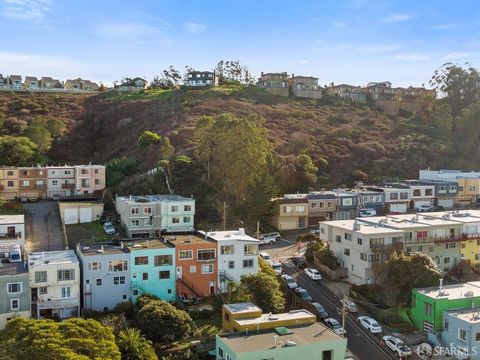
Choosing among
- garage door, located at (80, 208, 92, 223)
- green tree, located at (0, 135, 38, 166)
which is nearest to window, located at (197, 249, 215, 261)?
garage door, located at (80, 208, 92, 223)

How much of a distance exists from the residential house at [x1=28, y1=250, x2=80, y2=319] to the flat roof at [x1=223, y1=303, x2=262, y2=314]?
9134 millimetres

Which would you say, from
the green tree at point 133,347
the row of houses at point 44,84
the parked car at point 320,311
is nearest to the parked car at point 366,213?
the parked car at point 320,311

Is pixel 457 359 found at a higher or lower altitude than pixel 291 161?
lower

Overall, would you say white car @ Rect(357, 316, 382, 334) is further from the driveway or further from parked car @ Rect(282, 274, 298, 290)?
the driveway

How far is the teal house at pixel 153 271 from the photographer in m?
32.9

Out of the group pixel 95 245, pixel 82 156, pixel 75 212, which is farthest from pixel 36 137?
pixel 95 245

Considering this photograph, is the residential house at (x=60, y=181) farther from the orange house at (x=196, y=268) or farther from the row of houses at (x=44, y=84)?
the row of houses at (x=44, y=84)

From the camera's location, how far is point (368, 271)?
35750mm

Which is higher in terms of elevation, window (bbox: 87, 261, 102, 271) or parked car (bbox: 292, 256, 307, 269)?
window (bbox: 87, 261, 102, 271)

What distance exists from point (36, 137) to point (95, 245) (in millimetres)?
35259

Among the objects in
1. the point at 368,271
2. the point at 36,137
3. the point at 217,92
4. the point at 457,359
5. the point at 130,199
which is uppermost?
the point at 217,92

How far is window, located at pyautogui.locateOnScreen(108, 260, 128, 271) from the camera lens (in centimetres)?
3231

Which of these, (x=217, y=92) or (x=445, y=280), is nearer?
(x=445, y=280)

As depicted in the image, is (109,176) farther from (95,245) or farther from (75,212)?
(95,245)
